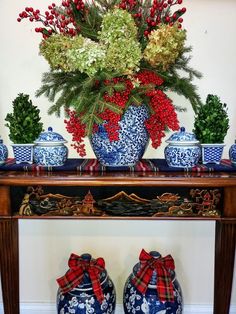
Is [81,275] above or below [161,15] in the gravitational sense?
below

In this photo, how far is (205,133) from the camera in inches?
42.2

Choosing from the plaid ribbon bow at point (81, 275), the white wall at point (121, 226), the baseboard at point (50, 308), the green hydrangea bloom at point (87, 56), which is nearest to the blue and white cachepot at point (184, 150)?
the green hydrangea bloom at point (87, 56)

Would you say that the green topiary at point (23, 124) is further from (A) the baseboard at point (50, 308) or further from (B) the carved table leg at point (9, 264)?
(A) the baseboard at point (50, 308)

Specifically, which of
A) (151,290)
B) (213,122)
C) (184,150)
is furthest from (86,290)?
(213,122)

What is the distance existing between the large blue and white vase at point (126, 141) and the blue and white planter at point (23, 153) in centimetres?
22

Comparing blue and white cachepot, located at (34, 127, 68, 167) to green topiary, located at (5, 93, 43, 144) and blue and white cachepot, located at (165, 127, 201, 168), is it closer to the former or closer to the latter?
green topiary, located at (5, 93, 43, 144)

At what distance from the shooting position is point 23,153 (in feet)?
3.61

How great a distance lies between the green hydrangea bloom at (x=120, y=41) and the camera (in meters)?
0.90

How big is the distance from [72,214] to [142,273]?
461mm

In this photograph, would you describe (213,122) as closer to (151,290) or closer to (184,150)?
(184,150)

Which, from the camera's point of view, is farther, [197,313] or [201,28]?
[197,313]

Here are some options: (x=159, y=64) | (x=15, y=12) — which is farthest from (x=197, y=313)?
(x=15, y=12)

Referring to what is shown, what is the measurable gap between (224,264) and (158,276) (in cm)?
Result: 31

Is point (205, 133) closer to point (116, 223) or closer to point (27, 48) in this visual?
point (116, 223)
